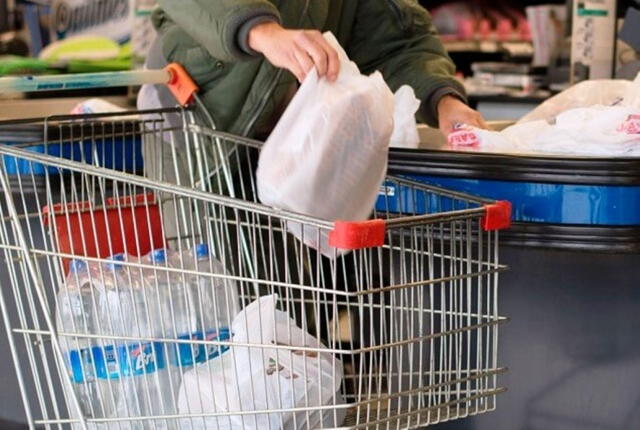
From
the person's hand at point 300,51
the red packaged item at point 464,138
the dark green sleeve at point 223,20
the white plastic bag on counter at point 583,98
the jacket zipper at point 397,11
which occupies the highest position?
the jacket zipper at point 397,11

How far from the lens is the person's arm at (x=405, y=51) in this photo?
7.91 feet

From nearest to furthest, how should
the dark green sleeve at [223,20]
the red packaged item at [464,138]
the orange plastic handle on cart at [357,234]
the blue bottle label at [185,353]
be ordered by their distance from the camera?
the orange plastic handle on cart at [357,234], the blue bottle label at [185,353], the dark green sleeve at [223,20], the red packaged item at [464,138]

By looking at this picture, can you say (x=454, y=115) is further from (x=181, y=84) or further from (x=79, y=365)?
(x=79, y=365)

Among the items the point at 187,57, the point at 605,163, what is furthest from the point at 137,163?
the point at 605,163

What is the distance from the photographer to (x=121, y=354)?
1757 mm

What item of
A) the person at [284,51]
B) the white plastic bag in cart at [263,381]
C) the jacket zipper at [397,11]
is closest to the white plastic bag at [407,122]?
the person at [284,51]

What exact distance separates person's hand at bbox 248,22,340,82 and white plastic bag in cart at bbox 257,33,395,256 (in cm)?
3

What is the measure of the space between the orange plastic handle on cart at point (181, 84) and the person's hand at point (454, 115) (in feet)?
1.79

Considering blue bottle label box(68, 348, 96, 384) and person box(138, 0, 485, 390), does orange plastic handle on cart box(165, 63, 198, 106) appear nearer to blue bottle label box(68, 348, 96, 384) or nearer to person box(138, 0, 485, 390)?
person box(138, 0, 485, 390)

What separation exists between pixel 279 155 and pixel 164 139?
0.65 m

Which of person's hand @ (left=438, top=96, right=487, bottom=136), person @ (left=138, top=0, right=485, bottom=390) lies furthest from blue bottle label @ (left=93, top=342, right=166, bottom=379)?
person's hand @ (left=438, top=96, right=487, bottom=136)

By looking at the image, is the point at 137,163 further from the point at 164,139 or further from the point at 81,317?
the point at 81,317

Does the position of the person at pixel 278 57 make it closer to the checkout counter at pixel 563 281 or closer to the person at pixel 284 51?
the person at pixel 284 51

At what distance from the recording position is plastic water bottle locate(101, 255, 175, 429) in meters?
1.74
